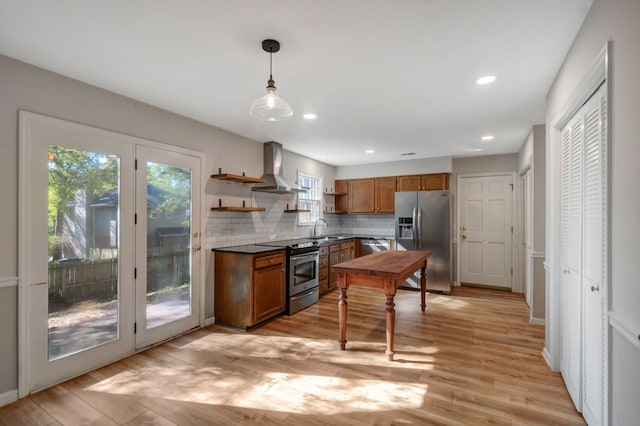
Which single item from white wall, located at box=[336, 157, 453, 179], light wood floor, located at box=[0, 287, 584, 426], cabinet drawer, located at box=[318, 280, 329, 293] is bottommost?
light wood floor, located at box=[0, 287, 584, 426]

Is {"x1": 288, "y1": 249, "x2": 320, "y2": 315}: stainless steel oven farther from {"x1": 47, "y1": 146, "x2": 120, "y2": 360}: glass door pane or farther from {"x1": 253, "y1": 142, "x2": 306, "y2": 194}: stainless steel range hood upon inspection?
{"x1": 47, "y1": 146, "x2": 120, "y2": 360}: glass door pane

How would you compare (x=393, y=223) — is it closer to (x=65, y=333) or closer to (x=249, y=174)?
(x=249, y=174)

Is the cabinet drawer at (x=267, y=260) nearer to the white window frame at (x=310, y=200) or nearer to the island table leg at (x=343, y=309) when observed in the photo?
the island table leg at (x=343, y=309)

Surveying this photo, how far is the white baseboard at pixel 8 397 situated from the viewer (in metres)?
2.12

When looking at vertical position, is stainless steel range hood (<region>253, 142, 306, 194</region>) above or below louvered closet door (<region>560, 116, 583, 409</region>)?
above

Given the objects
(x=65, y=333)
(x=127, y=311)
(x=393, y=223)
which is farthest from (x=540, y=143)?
(x=65, y=333)

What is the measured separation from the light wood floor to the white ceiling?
2.49 metres

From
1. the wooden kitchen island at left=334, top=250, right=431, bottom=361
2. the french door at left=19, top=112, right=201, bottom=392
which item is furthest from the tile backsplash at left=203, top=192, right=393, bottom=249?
the wooden kitchen island at left=334, top=250, right=431, bottom=361

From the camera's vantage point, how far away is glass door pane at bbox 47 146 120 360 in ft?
7.98

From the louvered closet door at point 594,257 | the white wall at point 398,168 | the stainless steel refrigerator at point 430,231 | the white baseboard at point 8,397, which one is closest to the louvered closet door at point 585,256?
the louvered closet door at point 594,257

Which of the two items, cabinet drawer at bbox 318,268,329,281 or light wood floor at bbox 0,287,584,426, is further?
cabinet drawer at bbox 318,268,329,281

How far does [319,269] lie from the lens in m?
4.96

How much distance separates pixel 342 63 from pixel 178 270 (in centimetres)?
278

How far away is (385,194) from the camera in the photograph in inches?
246
